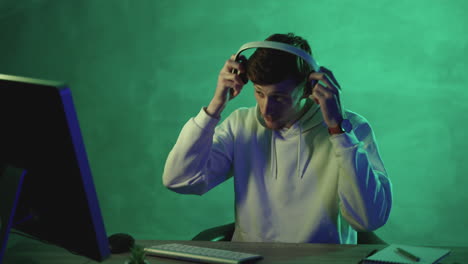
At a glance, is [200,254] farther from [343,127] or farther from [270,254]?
[343,127]

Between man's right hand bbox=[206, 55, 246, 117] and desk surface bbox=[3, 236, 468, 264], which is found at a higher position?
man's right hand bbox=[206, 55, 246, 117]

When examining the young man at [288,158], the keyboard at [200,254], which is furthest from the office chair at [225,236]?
→ the keyboard at [200,254]

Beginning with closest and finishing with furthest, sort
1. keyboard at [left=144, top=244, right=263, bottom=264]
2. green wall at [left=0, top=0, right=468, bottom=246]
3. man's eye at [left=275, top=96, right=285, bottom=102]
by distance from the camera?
keyboard at [left=144, top=244, right=263, bottom=264] → man's eye at [left=275, top=96, right=285, bottom=102] → green wall at [left=0, top=0, right=468, bottom=246]

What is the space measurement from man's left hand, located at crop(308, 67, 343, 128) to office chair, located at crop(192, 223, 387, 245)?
0.50 meters

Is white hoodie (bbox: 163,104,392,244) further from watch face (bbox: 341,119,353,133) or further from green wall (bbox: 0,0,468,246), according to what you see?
green wall (bbox: 0,0,468,246)

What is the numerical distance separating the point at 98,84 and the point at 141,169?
665 millimetres

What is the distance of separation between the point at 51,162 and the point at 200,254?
610 millimetres

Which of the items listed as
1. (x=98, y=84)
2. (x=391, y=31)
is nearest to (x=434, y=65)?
(x=391, y=31)

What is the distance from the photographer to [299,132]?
201cm

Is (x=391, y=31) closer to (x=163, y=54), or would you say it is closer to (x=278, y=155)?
(x=163, y=54)

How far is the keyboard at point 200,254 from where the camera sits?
1409 millimetres

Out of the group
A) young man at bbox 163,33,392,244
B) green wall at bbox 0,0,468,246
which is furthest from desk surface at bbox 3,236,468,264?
green wall at bbox 0,0,468,246

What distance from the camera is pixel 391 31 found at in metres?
3.44

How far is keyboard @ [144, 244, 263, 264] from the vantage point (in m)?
1.41
